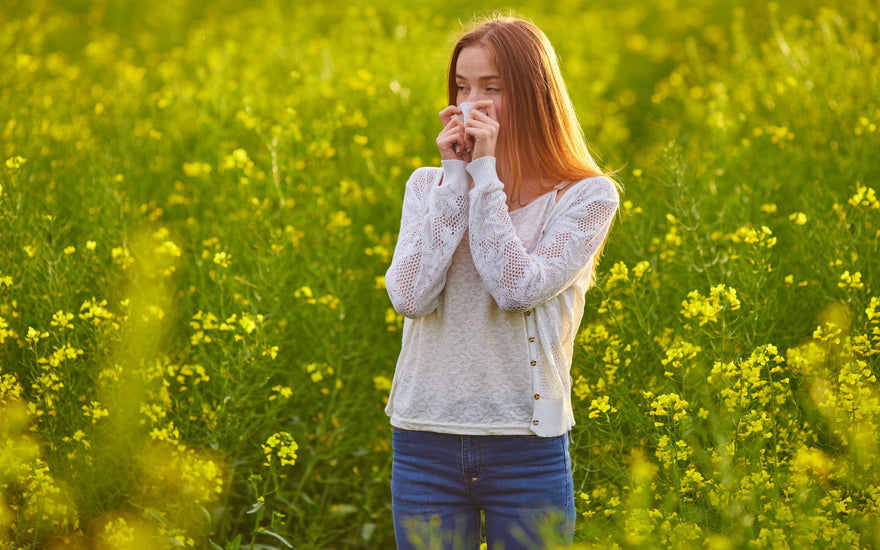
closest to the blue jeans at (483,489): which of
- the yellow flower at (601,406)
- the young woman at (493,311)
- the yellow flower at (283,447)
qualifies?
the young woman at (493,311)

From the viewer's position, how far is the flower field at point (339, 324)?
7.91 ft

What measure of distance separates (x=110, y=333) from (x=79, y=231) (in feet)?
3.42

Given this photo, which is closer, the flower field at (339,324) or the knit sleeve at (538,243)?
the knit sleeve at (538,243)

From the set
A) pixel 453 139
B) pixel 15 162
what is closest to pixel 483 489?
pixel 453 139

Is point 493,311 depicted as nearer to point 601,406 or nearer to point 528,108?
point 528,108

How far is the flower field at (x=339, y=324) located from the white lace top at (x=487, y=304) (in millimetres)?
345

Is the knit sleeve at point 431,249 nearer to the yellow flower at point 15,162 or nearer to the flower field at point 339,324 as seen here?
the flower field at point 339,324

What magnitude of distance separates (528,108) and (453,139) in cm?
22

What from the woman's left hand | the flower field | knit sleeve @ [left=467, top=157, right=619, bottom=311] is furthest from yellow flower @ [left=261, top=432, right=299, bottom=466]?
the woman's left hand

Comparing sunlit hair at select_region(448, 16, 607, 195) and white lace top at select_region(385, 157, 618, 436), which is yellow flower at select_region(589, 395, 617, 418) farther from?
sunlit hair at select_region(448, 16, 607, 195)

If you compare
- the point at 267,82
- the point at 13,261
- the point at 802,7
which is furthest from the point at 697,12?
the point at 13,261

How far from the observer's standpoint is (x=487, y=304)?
1.90 m

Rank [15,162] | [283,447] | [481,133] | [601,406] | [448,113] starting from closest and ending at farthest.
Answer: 1. [481,133]
2. [448,113]
3. [601,406]
4. [283,447]
5. [15,162]

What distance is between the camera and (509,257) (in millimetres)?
1808
